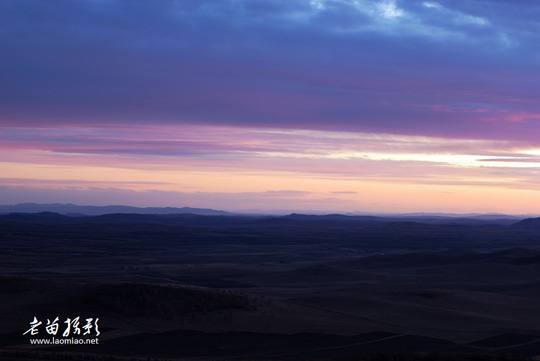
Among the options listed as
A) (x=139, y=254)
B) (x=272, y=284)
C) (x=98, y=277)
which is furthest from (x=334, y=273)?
(x=139, y=254)

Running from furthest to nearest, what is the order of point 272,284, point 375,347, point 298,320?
point 272,284, point 298,320, point 375,347

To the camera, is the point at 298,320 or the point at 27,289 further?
the point at 27,289

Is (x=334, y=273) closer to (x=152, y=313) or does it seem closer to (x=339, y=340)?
(x=152, y=313)

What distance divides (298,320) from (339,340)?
536 centimetres

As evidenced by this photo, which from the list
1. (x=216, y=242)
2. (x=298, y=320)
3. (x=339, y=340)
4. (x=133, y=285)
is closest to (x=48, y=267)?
(x=133, y=285)

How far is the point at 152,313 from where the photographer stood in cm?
3691

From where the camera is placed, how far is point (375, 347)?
28906 millimetres

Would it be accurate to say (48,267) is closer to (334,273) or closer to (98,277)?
(98,277)

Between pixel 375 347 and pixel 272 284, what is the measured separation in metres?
29.8

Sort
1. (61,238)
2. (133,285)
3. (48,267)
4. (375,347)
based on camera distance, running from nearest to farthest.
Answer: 1. (375,347)
2. (133,285)
3. (48,267)
4. (61,238)

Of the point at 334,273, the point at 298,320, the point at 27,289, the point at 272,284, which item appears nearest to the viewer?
the point at 298,320

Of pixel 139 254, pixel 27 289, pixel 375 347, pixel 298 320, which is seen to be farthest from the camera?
pixel 139 254

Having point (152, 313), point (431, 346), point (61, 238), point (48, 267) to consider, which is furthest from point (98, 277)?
point (61, 238)

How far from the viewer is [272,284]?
5841cm
